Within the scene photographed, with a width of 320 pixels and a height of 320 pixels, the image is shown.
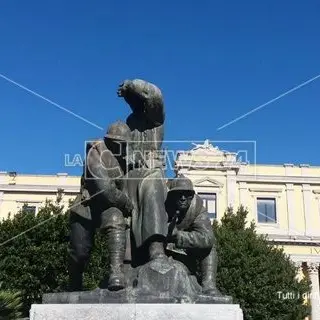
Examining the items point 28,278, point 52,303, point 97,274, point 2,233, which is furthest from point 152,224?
point 2,233

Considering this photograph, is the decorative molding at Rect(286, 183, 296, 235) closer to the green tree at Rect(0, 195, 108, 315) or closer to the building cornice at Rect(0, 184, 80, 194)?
the building cornice at Rect(0, 184, 80, 194)

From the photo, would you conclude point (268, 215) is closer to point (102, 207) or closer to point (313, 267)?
point (313, 267)

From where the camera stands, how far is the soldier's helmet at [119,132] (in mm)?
6477

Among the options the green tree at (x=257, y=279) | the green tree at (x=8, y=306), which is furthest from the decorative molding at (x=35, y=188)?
the green tree at (x=8, y=306)

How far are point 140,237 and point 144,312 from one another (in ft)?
3.44

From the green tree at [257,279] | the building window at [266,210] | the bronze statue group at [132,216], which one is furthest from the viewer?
the building window at [266,210]

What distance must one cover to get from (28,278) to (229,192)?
66.9 ft

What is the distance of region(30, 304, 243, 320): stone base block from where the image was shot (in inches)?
199

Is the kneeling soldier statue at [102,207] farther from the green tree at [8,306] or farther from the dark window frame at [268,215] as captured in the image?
the dark window frame at [268,215]

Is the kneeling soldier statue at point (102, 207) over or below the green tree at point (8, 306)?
over

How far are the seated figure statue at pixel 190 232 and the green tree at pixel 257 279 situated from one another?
19081 millimetres

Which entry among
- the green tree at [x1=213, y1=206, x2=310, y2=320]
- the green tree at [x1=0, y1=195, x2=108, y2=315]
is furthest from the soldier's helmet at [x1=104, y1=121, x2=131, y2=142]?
the green tree at [x1=213, y1=206, x2=310, y2=320]

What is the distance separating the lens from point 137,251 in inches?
238

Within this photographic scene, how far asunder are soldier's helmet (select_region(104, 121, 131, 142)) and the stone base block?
2.11m
